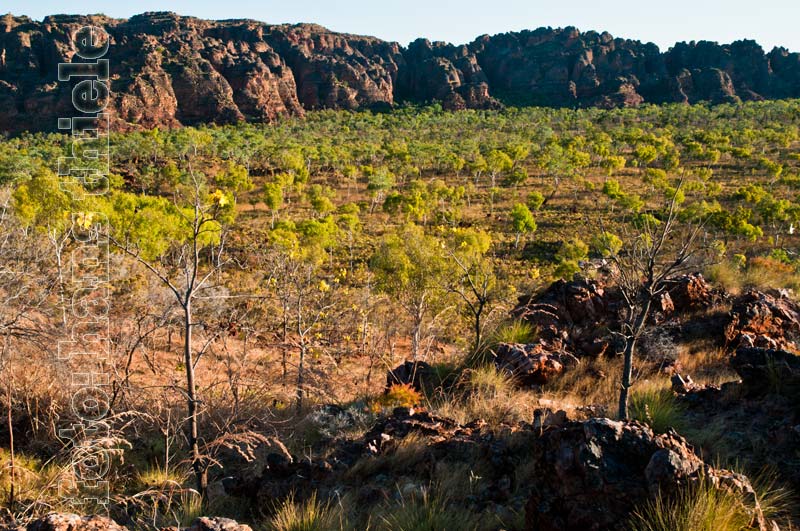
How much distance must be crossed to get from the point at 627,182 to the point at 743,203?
9762 mm

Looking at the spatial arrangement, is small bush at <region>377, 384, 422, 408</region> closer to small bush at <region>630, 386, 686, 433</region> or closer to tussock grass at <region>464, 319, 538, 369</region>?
tussock grass at <region>464, 319, 538, 369</region>

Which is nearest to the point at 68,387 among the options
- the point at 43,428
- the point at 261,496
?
the point at 43,428

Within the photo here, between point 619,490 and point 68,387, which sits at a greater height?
point 619,490

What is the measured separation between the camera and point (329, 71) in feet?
369

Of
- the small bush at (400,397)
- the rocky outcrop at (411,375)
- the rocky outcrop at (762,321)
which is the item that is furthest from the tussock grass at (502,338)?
the rocky outcrop at (762,321)

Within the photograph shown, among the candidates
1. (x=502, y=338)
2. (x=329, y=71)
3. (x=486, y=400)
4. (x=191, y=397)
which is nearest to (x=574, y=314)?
(x=502, y=338)

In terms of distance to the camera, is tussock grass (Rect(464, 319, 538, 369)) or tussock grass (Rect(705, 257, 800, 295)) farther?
tussock grass (Rect(705, 257, 800, 295))

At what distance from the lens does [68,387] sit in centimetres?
515

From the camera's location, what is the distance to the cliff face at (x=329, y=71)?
288ft

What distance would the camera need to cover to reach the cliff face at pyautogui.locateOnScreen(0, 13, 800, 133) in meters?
87.7

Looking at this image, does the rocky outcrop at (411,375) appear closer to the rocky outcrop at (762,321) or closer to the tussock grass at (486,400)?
the tussock grass at (486,400)

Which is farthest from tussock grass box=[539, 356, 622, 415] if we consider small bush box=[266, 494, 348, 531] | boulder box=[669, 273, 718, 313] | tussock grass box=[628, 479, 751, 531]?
small bush box=[266, 494, 348, 531]

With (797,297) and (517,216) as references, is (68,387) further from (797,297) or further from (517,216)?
(517,216)

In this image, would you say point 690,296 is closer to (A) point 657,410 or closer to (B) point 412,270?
(A) point 657,410
